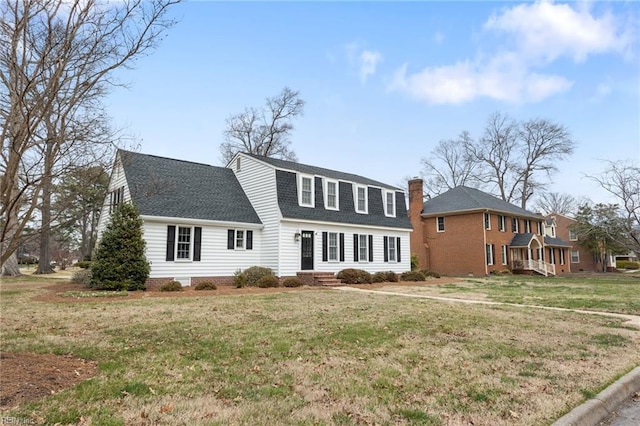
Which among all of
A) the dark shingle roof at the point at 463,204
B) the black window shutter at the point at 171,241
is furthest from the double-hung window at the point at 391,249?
the black window shutter at the point at 171,241

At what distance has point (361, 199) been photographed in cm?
2431

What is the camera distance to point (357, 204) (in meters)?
23.9

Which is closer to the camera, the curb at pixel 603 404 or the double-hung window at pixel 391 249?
the curb at pixel 603 404

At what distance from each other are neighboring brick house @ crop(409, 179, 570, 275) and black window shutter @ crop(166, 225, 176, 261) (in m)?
22.8

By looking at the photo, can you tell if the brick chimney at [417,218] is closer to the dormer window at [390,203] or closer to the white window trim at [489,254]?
the white window trim at [489,254]

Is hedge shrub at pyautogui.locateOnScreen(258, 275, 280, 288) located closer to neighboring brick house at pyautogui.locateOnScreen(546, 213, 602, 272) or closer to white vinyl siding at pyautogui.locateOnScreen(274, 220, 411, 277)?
white vinyl siding at pyautogui.locateOnScreen(274, 220, 411, 277)

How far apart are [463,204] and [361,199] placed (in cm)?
1252

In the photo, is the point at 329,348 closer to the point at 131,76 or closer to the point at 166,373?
the point at 166,373

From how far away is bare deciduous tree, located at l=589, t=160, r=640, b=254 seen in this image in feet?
70.7

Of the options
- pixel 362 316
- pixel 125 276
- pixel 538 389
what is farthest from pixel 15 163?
pixel 125 276

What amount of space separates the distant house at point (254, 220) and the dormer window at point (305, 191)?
6 cm

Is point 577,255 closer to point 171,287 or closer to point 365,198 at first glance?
point 365,198

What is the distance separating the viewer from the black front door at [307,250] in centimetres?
2039

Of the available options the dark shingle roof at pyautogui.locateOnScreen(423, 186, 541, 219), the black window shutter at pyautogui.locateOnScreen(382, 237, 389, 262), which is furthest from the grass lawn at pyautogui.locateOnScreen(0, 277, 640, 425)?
the dark shingle roof at pyautogui.locateOnScreen(423, 186, 541, 219)
